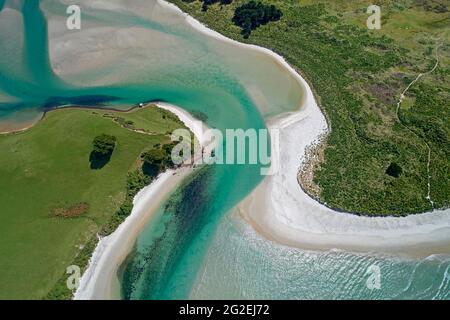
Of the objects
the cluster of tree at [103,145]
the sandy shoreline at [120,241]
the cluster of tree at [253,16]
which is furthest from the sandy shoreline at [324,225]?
the cluster of tree at [253,16]

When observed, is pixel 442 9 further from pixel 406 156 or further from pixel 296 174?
pixel 296 174

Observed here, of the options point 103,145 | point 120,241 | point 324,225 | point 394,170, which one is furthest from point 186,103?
point 394,170

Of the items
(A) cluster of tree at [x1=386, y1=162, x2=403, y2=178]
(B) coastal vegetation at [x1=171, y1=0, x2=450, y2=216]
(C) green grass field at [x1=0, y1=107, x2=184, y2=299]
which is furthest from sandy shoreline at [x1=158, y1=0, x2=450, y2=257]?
(C) green grass field at [x1=0, y1=107, x2=184, y2=299]

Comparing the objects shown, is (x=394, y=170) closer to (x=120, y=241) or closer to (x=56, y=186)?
(x=120, y=241)

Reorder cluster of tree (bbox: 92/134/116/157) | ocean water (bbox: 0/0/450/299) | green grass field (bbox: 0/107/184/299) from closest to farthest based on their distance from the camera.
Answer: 1. green grass field (bbox: 0/107/184/299)
2. ocean water (bbox: 0/0/450/299)
3. cluster of tree (bbox: 92/134/116/157)

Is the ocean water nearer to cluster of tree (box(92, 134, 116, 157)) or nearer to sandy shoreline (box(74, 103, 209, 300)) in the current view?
sandy shoreline (box(74, 103, 209, 300))

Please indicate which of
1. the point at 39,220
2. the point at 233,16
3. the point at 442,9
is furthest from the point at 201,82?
the point at 442,9
